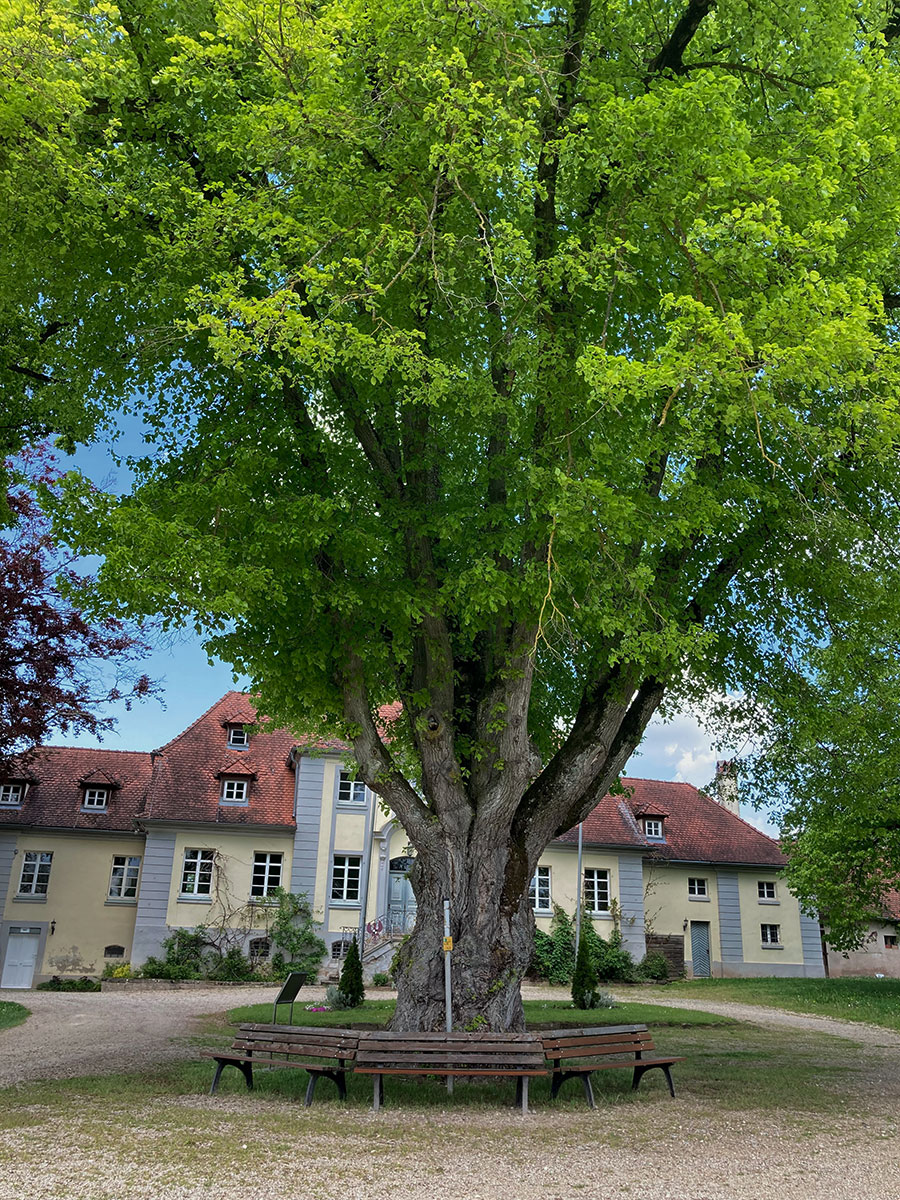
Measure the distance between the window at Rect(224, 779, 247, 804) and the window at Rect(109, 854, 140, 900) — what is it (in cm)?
328

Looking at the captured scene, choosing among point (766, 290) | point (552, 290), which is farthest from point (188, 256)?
point (766, 290)

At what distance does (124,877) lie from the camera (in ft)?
96.5

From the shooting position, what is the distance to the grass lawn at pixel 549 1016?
17.0m

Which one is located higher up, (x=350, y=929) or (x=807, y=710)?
(x=807, y=710)

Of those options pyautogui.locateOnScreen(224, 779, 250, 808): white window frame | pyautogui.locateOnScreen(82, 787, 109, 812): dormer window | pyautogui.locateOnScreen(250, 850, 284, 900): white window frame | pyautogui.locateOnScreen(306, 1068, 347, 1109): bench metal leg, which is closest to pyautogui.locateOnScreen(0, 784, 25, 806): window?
pyautogui.locateOnScreen(82, 787, 109, 812): dormer window

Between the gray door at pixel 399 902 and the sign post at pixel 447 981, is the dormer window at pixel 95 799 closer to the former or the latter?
the gray door at pixel 399 902

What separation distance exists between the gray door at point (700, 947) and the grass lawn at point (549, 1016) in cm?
1283

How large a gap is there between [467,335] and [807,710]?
668 centimetres

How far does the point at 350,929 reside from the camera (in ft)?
95.1

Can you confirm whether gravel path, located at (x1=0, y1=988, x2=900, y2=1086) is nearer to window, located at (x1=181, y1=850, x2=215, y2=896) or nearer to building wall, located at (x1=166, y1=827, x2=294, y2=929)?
building wall, located at (x1=166, y1=827, x2=294, y2=929)

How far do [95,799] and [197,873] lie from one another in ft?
15.2

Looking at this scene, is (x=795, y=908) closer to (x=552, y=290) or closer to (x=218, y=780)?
(x=218, y=780)

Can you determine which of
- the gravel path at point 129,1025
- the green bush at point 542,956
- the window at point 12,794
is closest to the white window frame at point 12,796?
the window at point 12,794

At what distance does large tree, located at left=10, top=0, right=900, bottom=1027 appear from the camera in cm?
855
